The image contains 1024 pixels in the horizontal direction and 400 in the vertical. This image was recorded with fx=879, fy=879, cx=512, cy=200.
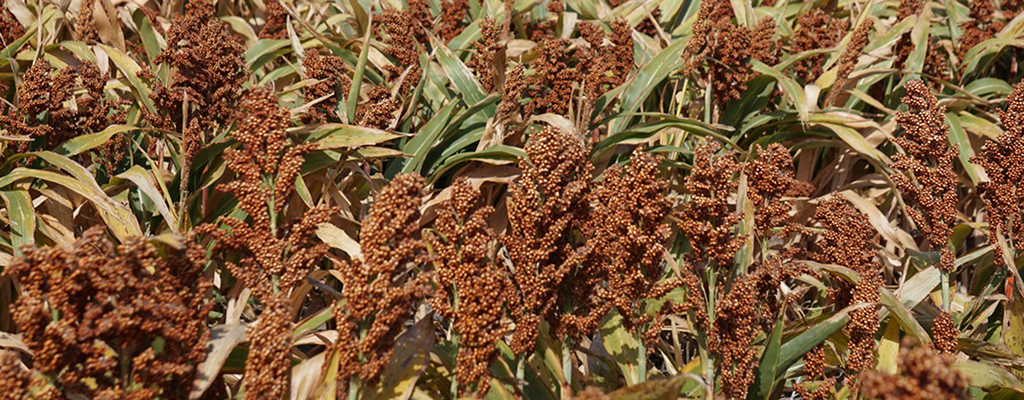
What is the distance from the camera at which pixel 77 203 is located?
119 inches

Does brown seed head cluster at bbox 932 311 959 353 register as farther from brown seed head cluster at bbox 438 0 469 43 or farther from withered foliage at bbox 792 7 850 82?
brown seed head cluster at bbox 438 0 469 43

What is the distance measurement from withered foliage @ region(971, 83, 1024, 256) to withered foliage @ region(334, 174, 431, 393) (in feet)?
6.60

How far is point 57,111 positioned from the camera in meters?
2.93

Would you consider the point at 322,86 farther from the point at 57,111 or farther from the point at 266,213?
the point at 266,213

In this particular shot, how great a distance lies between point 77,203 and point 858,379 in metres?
2.57

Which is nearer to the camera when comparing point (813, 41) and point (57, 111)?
point (57, 111)

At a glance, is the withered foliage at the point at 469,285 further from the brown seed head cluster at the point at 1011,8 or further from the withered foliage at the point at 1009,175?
the brown seed head cluster at the point at 1011,8

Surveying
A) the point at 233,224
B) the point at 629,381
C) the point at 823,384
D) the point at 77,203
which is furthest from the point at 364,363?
the point at 77,203

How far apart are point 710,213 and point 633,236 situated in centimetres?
24

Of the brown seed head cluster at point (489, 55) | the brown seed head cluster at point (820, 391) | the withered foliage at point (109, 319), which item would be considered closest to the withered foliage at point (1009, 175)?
the brown seed head cluster at point (820, 391)

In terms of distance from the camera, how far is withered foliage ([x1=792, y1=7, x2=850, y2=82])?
14.2ft

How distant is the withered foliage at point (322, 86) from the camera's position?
10.1 ft

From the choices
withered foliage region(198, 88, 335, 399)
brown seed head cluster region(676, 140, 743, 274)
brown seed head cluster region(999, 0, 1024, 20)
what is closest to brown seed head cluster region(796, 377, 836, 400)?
brown seed head cluster region(676, 140, 743, 274)

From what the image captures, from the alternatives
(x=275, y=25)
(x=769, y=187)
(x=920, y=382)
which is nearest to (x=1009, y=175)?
(x=769, y=187)
